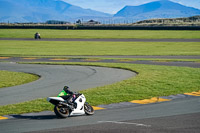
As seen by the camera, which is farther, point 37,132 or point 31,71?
point 31,71

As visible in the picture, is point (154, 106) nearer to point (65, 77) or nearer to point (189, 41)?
point (65, 77)

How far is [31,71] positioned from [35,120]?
59.2 feet

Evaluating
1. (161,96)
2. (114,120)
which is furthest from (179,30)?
(114,120)

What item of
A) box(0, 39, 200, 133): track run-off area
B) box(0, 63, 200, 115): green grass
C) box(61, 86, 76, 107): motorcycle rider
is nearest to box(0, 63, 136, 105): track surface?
box(0, 39, 200, 133): track run-off area

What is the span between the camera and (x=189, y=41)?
7169cm

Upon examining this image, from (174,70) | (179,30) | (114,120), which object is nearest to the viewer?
(114,120)

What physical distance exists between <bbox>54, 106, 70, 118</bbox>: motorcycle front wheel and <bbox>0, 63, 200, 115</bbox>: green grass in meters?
1.90

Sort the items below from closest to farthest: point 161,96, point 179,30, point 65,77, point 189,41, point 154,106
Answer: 1. point 154,106
2. point 161,96
3. point 65,77
4. point 189,41
5. point 179,30

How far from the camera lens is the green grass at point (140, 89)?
17.3m

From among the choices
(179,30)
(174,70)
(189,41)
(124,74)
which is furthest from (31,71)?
(179,30)

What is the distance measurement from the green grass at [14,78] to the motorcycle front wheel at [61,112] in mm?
10455

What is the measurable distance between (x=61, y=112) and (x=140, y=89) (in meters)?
7.86

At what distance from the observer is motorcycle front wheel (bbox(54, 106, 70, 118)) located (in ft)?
48.6

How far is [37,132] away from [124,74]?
1720 cm
